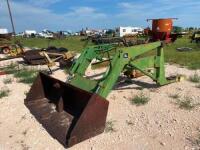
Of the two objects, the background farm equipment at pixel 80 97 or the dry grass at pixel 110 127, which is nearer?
the background farm equipment at pixel 80 97

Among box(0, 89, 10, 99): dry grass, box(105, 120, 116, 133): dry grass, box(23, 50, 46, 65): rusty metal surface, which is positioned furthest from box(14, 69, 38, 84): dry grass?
box(105, 120, 116, 133): dry grass

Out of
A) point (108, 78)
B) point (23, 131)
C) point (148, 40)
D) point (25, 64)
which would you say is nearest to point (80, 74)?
point (108, 78)

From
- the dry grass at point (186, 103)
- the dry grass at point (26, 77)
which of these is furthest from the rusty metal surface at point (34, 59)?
the dry grass at point (186, 103)

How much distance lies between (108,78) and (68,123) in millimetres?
1131

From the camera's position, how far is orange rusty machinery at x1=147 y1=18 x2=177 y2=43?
7.38m

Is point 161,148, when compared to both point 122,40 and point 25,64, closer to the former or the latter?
point 122,40

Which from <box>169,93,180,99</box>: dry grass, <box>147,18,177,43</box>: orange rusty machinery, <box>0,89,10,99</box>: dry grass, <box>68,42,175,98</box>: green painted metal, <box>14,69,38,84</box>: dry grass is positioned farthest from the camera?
<box>14,69,38,84</box>: dry grass

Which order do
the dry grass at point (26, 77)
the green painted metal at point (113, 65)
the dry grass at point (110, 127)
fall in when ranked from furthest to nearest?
the dry grass at point (26, 77) → the green painted metal at point (113, 65) → the dry grass at point (110, 127)

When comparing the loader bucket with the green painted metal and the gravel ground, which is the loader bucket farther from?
the green painted metal

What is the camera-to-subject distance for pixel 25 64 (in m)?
14.2

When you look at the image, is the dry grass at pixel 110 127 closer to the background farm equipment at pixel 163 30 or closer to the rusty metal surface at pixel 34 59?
the background farm equipment at pixel 163 30

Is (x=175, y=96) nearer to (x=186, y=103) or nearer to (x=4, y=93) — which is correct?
(x=186, y=103)

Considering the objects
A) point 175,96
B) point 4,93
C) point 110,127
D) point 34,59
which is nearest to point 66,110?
point 110,127

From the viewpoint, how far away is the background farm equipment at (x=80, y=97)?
4586 mm
